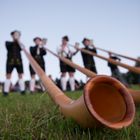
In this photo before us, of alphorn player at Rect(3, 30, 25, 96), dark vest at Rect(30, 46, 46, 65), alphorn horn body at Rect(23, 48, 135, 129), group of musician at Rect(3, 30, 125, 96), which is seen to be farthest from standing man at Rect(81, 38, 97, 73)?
alphorn horn body at Rect(23, 48, 135, 129)

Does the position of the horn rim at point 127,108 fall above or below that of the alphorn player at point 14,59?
above

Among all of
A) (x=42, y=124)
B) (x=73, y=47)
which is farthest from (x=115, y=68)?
(x=42, y=124)

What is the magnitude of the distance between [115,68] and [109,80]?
1262cm

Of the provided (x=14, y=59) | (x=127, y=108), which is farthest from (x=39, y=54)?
(x=127, y=108)

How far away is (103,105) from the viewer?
2.21m

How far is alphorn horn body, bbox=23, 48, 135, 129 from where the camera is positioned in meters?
1.91

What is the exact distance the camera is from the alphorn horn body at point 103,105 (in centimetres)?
191

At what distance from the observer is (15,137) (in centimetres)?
206

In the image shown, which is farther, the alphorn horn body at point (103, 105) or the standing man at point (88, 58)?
the standing man at point (88, 58)

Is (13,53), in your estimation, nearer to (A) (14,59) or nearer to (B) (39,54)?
(A) (14,59)

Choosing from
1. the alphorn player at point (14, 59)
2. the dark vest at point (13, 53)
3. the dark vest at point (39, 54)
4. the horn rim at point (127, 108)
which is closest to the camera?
the horn rim at point (127, 108)

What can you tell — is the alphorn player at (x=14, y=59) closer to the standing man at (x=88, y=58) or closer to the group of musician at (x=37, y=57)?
the group of musician at (x=37, y=57)

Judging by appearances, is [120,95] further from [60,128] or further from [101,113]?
[60,128]

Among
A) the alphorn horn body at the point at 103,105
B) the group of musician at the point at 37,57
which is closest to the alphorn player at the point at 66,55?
the group of musician at the point at 37,57
